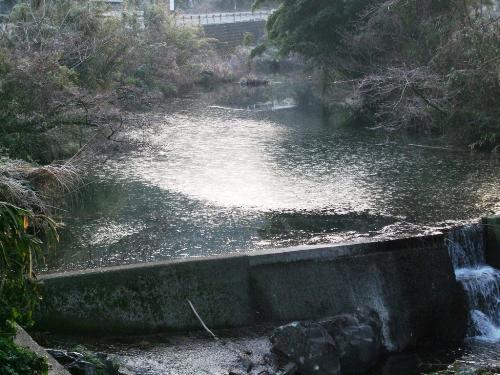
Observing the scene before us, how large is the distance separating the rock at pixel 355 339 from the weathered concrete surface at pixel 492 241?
286 centimetres

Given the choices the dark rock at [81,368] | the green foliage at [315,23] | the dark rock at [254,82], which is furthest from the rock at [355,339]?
the dark rock at [254,82]

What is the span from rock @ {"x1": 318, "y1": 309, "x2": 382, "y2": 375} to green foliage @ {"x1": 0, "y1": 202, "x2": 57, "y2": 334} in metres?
3.50

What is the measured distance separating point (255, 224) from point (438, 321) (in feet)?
12.2

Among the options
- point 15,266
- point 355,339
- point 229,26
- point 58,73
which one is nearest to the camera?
point 15,266

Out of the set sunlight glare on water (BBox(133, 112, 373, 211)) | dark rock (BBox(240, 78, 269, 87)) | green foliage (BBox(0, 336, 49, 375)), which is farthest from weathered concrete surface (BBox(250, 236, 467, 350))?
dark rock (BBox(240, 78, 269, 87))

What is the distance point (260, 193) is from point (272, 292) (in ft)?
16.3

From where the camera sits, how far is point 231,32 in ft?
166

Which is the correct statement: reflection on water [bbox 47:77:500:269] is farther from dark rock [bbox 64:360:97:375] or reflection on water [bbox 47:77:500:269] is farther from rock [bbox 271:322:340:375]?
dark rock [bbox 64:360:97:375]

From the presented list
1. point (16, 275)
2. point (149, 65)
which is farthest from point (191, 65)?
point (16, 275)

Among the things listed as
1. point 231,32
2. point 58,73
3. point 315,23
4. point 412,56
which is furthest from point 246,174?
point 231,32

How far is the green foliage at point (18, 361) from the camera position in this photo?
18.5 ft

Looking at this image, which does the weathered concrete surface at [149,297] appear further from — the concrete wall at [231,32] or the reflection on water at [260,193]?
the concrete wall at [231,32]

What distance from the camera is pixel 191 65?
3569 cm

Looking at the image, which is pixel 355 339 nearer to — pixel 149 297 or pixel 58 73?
pixel 149 297
